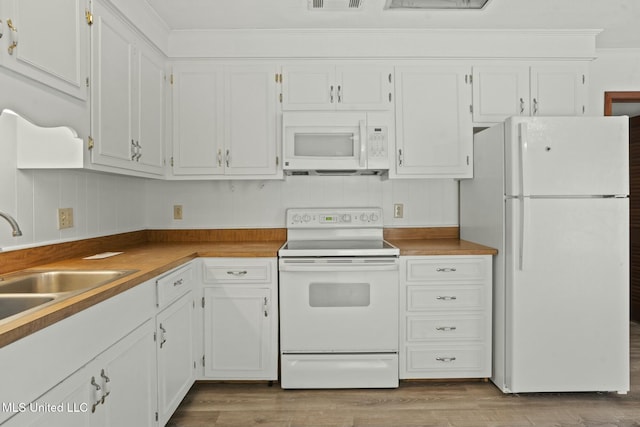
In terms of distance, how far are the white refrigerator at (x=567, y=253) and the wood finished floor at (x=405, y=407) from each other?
4.1 inches

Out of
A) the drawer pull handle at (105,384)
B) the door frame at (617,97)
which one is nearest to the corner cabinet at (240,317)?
the drawer pull handle at (105,384)

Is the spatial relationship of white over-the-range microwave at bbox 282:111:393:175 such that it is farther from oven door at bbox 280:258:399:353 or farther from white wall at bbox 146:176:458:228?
oven door at bbox 280:258:399:353

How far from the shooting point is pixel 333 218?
307 cm

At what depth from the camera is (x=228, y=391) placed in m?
2.54

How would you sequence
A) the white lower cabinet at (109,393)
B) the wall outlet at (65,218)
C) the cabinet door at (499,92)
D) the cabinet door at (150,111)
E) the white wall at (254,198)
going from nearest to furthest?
1. the white lower cabinet at (109,393)
2. the wall outlet at (65,218)
3. the cabinet door at (150,111)
4. the cabinet door at (499,92)
5. the white wall at (254,198)

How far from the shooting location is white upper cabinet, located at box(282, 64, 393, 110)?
2869 millimetres

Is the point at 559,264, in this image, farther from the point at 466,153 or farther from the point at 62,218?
the point at 62,218

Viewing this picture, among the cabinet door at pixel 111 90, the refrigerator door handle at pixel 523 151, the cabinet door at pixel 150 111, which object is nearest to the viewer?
the cabinet door at pixel 111 90

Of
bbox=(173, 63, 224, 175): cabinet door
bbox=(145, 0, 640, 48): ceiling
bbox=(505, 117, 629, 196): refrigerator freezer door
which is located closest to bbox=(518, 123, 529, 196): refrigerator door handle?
bbox=(505, 117, 629, 196): refrigerator freezer door

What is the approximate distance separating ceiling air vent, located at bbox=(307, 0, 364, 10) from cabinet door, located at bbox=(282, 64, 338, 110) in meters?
0.44

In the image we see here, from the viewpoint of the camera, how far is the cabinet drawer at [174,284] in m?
1.92

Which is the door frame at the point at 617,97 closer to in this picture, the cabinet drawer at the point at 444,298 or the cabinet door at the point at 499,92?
the cabinet door at the point at 499,92

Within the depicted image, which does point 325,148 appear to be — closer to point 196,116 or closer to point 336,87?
point 336,87

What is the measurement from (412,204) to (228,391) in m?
1.91
